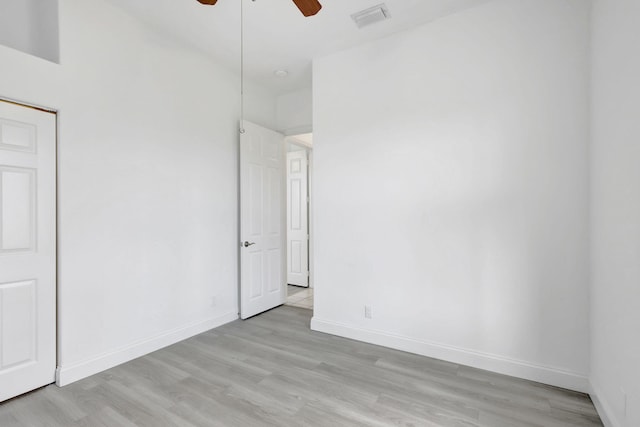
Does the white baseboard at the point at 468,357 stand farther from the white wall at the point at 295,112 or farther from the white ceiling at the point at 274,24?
the white ceiling at the point at 274,24

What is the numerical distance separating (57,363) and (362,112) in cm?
333

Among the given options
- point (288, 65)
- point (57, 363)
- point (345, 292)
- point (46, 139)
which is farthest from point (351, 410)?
point (288, 65)

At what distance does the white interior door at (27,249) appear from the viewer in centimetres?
205

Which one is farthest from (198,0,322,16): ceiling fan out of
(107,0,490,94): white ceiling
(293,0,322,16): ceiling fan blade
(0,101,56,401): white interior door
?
(0,101,56,401): white interior door

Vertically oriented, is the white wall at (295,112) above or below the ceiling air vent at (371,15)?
below

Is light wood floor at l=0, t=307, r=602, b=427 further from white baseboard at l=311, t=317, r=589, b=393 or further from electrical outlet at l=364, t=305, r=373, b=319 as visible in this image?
electrical outlet at l=364, t=305, r=373, b=319

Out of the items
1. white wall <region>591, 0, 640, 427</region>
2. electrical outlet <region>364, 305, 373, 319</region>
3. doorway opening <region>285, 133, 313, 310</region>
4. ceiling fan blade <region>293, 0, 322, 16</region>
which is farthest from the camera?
doorway opening <region>285, 133, 313, 310</region>

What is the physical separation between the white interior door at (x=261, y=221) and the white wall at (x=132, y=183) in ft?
0.56

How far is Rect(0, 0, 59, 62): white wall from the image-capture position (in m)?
2.21

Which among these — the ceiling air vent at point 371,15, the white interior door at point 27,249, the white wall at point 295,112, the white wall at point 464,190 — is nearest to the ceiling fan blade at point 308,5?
the ceiling air vent at point 371,15

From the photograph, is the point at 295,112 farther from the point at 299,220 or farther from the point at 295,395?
the point at 295,395

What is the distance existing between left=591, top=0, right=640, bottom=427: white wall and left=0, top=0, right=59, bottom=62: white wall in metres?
3.68

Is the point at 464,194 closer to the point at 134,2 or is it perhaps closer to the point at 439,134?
the point at 439,134

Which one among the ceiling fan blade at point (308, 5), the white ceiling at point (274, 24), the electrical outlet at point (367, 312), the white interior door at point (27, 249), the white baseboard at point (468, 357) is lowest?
the white baseboard at point (468, 357)
